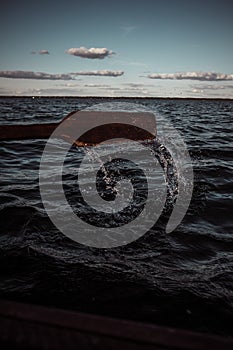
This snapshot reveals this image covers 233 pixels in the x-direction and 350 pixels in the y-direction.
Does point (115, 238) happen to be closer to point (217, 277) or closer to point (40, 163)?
point (217, 277)

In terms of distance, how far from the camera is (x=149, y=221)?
4703mm

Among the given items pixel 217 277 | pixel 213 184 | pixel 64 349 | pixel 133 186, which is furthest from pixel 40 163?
pixel 64 349

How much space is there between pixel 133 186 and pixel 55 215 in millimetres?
2507

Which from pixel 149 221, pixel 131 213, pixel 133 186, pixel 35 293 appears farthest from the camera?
pixel 133 186

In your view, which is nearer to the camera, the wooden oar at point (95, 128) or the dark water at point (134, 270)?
the wooden oar at point (95, 128)

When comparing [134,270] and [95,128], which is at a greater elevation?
[95,128]

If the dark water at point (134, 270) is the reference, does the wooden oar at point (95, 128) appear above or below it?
above

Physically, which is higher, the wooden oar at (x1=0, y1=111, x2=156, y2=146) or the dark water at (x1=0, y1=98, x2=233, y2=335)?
the wooden oar at (x1=0, y1=111, x2=156, y2=146)

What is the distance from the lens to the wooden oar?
235 cm

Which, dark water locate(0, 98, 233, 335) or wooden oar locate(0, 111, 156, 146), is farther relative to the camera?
dark water locate(0, 98, 233, 335)

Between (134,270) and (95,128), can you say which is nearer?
(95,128)

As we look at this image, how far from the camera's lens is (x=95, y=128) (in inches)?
98.1

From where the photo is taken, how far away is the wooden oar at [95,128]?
2.35 metres

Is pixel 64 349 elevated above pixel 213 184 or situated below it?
above
